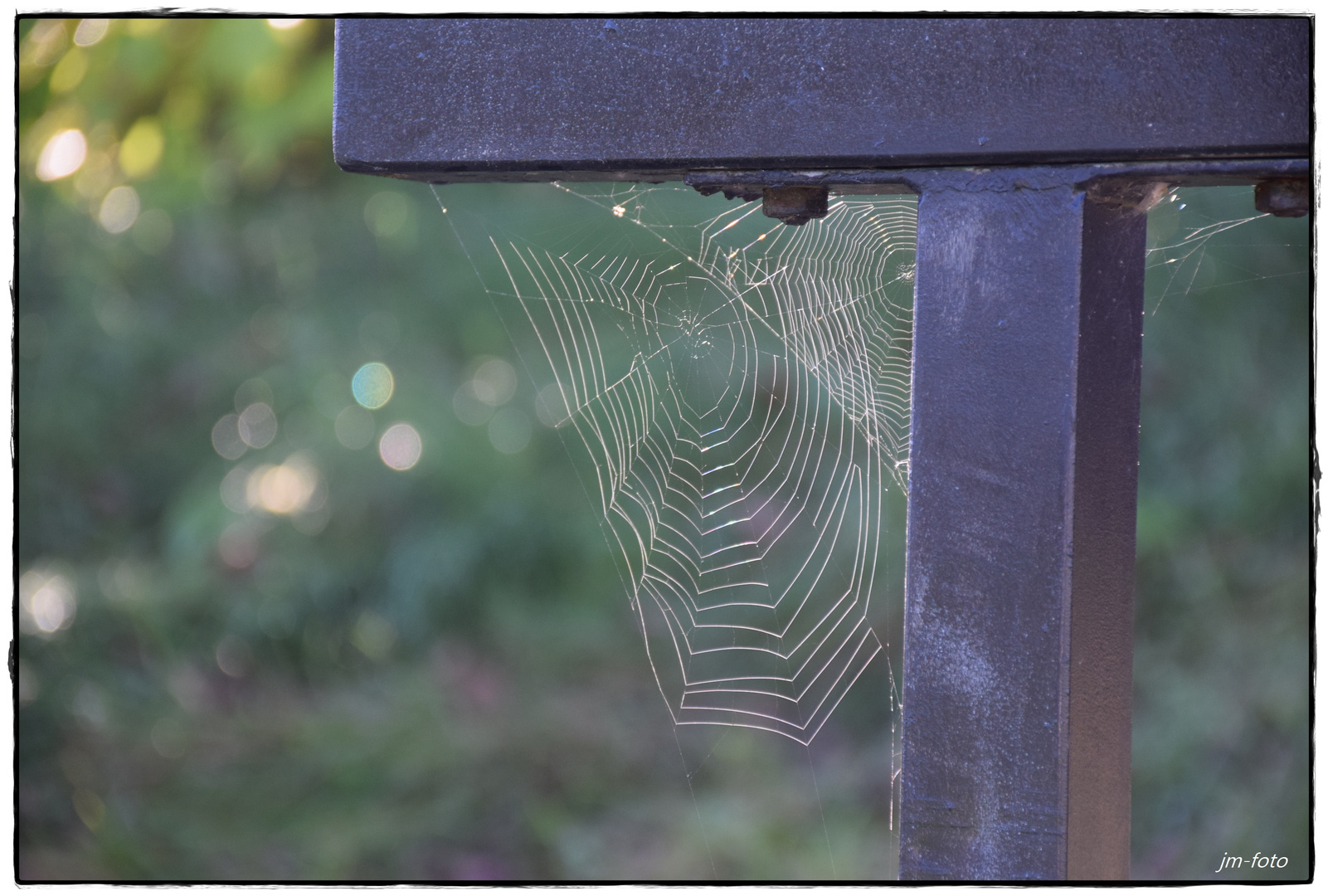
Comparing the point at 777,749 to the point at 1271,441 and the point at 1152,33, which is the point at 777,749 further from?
the point at 1152,33

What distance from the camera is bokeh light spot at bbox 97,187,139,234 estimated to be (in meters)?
2.56

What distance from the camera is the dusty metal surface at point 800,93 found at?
0.52 meters

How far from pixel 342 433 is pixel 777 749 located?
144 cm

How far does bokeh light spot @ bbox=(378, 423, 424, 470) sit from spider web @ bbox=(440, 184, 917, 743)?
15.0 inches

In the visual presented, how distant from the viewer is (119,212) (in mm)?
2676

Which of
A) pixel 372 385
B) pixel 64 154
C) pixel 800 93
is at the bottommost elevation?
pixel 372 385

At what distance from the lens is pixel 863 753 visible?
8.62ft

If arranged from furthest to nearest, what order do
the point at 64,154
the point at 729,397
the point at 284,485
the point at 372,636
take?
the point at 372,636 < the point at 284,485 < the point at 729,397 < the point at 64,154

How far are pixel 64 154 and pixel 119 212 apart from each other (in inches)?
49.0

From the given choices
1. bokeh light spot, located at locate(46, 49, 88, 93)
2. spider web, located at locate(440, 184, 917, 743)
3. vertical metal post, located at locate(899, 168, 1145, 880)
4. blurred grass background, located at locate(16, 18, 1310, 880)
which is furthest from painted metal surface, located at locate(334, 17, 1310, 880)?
blurred grass background, located at locate(16, 18, 1310, 880)

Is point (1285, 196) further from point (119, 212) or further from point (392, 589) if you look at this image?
point (119, 212)

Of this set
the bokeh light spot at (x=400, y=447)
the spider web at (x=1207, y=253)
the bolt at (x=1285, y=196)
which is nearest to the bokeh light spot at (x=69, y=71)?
the bokeh light spot at (x=400, y=447)

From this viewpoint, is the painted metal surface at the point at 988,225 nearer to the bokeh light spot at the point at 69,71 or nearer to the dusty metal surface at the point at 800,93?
the dusty metal surface at the point at 800,93

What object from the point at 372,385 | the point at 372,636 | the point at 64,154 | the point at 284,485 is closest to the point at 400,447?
the point at 372,385
